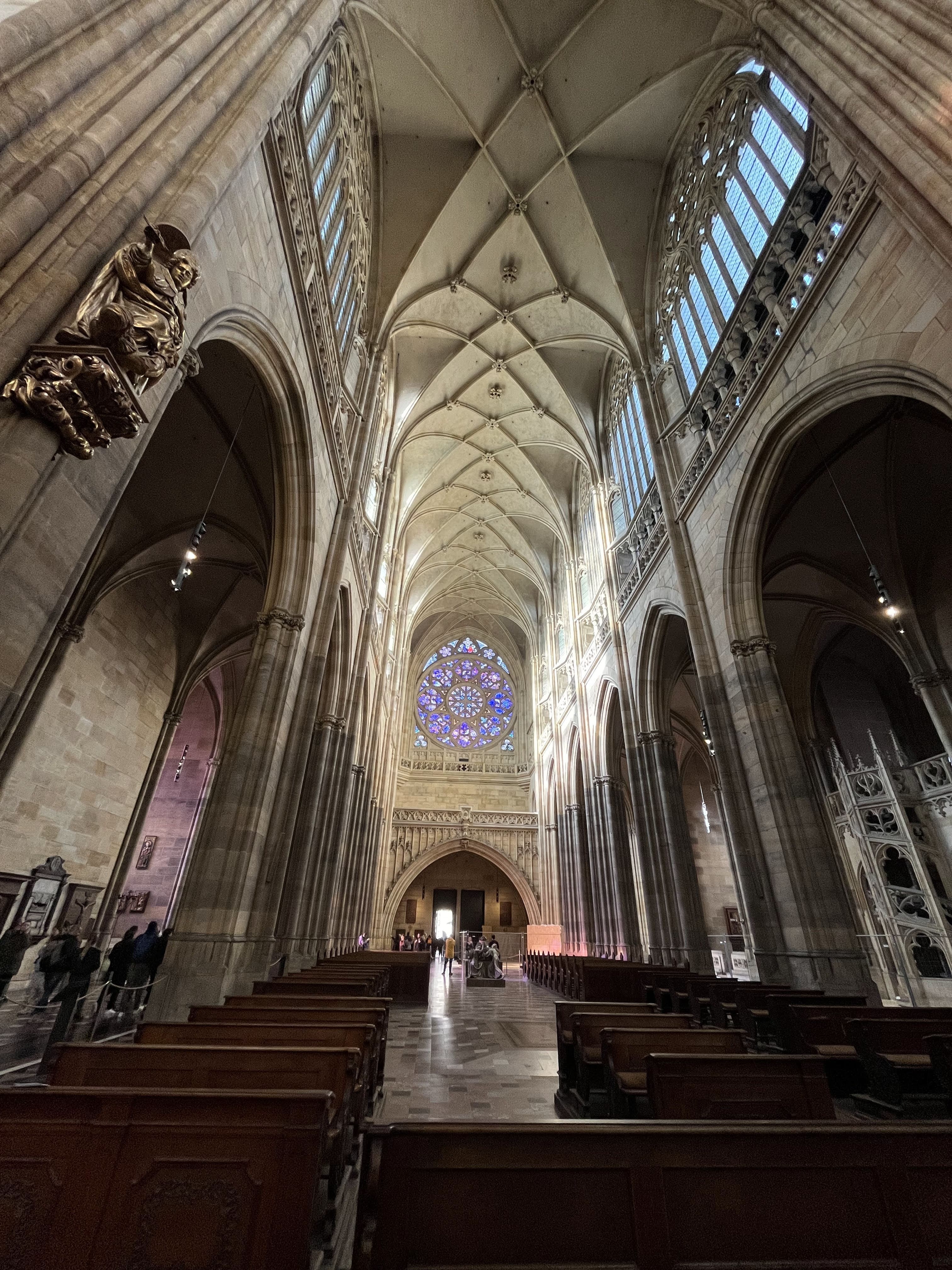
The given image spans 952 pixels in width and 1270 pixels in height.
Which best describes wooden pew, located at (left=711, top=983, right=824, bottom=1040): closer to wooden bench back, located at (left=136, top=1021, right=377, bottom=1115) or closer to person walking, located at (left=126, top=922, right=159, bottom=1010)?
wooden bench back, located at (left=136, top=1021, right=377, bottom=1115)

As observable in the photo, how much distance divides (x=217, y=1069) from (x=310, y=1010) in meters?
1.82

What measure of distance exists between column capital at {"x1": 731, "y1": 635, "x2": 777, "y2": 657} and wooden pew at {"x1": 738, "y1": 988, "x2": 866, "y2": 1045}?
14.8 feet

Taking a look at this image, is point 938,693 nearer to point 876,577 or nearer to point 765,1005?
point 876,577

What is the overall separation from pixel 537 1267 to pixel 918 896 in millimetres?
12495

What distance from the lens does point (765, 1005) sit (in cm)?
585

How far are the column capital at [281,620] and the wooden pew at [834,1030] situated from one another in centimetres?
716

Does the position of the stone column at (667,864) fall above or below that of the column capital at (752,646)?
below

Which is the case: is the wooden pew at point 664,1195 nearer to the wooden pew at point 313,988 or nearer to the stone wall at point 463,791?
the wooden pew at point 313,988

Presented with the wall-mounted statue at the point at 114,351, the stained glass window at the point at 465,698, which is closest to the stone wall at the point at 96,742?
the wall-mounted statue at the point at 114,351

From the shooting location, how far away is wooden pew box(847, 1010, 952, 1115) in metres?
3.80

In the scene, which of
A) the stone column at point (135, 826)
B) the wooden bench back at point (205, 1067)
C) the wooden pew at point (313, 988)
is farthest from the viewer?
the stone column at point (135, 826)

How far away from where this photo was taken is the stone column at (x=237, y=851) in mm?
6254

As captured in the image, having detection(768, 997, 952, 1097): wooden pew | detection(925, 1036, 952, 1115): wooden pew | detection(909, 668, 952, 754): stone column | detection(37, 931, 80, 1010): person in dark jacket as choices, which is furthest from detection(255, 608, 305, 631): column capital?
detection(909, 668, 952, 754): stone column

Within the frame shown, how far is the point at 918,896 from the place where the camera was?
10438mm
